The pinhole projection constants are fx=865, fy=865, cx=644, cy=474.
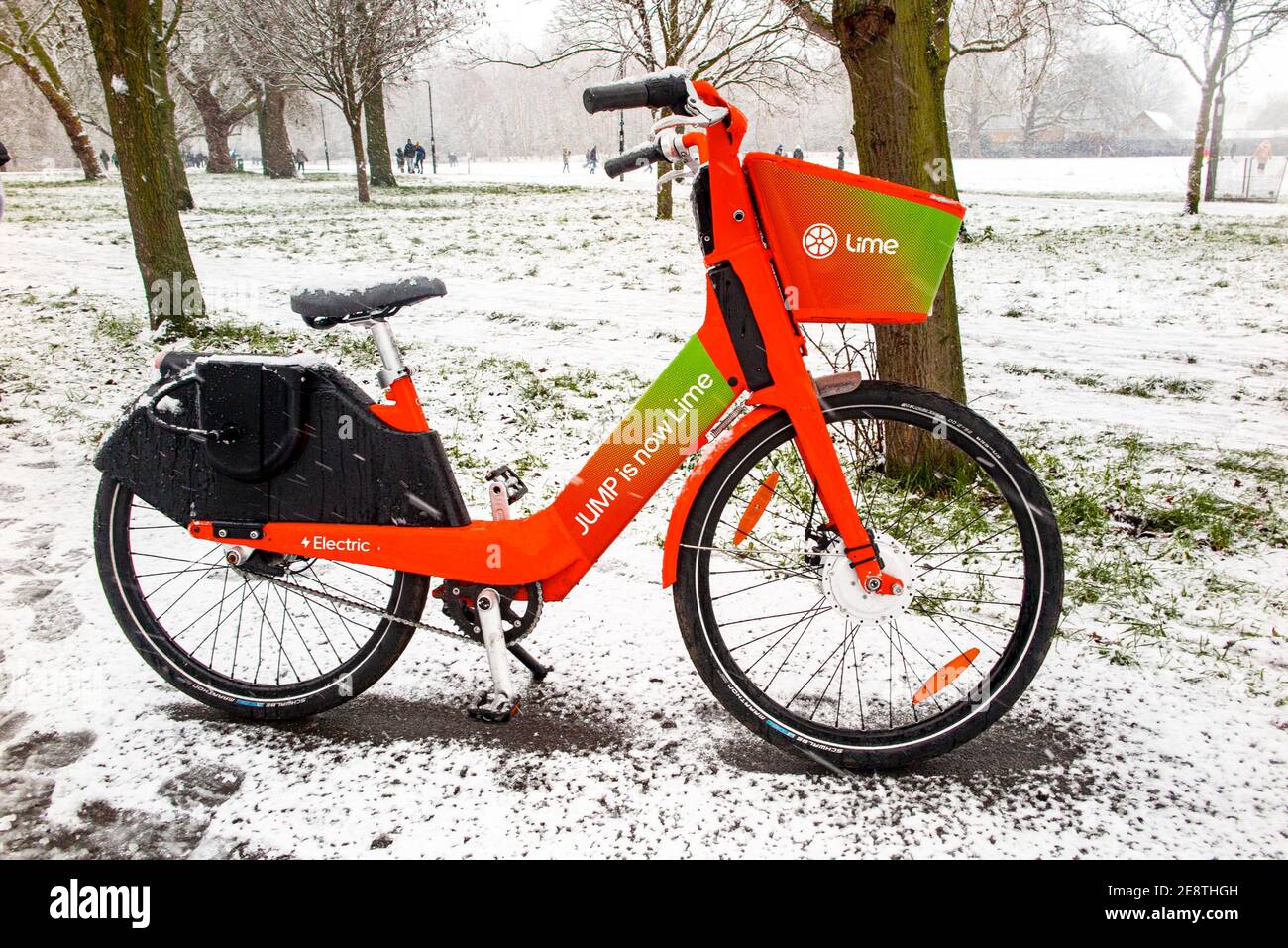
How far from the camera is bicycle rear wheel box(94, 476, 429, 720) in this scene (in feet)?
8.59

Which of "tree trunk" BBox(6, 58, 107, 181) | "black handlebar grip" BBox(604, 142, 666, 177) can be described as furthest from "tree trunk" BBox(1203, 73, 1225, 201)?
"tree trunk" BBox(6, 58, 107, 181)

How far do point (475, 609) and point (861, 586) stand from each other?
3.64 ft

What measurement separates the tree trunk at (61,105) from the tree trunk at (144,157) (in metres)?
24.3

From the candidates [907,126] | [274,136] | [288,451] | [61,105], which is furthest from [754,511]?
[274,136]

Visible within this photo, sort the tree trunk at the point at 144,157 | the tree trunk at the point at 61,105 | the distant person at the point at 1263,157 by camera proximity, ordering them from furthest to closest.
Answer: the tree trunk at the point at 61,105 → the distant person at the point at 1263,157 → the tree trunk at the point at 144,157

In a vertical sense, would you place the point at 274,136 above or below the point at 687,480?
above

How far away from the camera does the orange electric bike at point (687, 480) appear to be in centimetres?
213

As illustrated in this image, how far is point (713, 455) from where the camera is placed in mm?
2316

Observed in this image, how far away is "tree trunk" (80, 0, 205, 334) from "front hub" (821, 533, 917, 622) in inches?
270

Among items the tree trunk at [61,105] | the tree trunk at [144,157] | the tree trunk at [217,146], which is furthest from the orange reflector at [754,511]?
the tree trunk at [217,146]

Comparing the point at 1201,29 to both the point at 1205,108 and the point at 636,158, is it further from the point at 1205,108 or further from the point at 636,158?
the point at 636,158

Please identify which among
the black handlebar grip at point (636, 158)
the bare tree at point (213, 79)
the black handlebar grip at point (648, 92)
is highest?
the bare tree at point (213, 79)

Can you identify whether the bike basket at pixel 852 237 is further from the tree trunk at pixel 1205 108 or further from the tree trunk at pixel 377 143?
the tree trunk at pixel 377 143

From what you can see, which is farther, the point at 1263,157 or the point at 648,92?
the point at 1263,157
